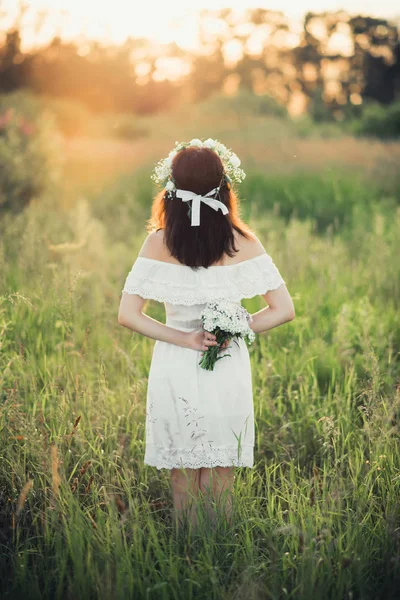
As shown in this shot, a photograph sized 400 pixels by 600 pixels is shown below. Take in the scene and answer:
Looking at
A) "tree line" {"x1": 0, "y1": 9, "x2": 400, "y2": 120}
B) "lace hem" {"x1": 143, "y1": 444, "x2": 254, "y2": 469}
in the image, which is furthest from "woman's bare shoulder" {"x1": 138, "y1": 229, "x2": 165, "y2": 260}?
"tree line" {"x1": 0, "y1": 9, "x2": 400, "y2": 120}

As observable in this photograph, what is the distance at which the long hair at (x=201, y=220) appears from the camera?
9.21 ft

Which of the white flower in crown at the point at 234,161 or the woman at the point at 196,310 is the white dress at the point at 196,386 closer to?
the woman at the point at 196,310

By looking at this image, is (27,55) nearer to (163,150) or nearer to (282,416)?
(163,150)

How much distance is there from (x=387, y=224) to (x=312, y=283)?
3.86 m

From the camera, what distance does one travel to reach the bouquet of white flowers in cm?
266

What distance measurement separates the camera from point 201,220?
284 cm

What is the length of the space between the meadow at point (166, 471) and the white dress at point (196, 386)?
24 cm

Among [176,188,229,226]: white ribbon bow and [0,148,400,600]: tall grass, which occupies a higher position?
[176,188,229,226]: white ribbon bow

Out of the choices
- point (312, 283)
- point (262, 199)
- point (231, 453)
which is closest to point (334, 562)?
point (231, 453)

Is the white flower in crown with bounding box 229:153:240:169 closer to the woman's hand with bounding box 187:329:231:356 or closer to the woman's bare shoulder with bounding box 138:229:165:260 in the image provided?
the woman's bare shoulder with bounding box 138:229:165:260

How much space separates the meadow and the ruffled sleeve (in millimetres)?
636

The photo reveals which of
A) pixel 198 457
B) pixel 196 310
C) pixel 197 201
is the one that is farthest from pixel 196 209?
pixel 198 457

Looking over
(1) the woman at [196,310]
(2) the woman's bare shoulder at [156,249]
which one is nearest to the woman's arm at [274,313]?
(1) the woman at [196,310]

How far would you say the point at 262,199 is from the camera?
466 inches
